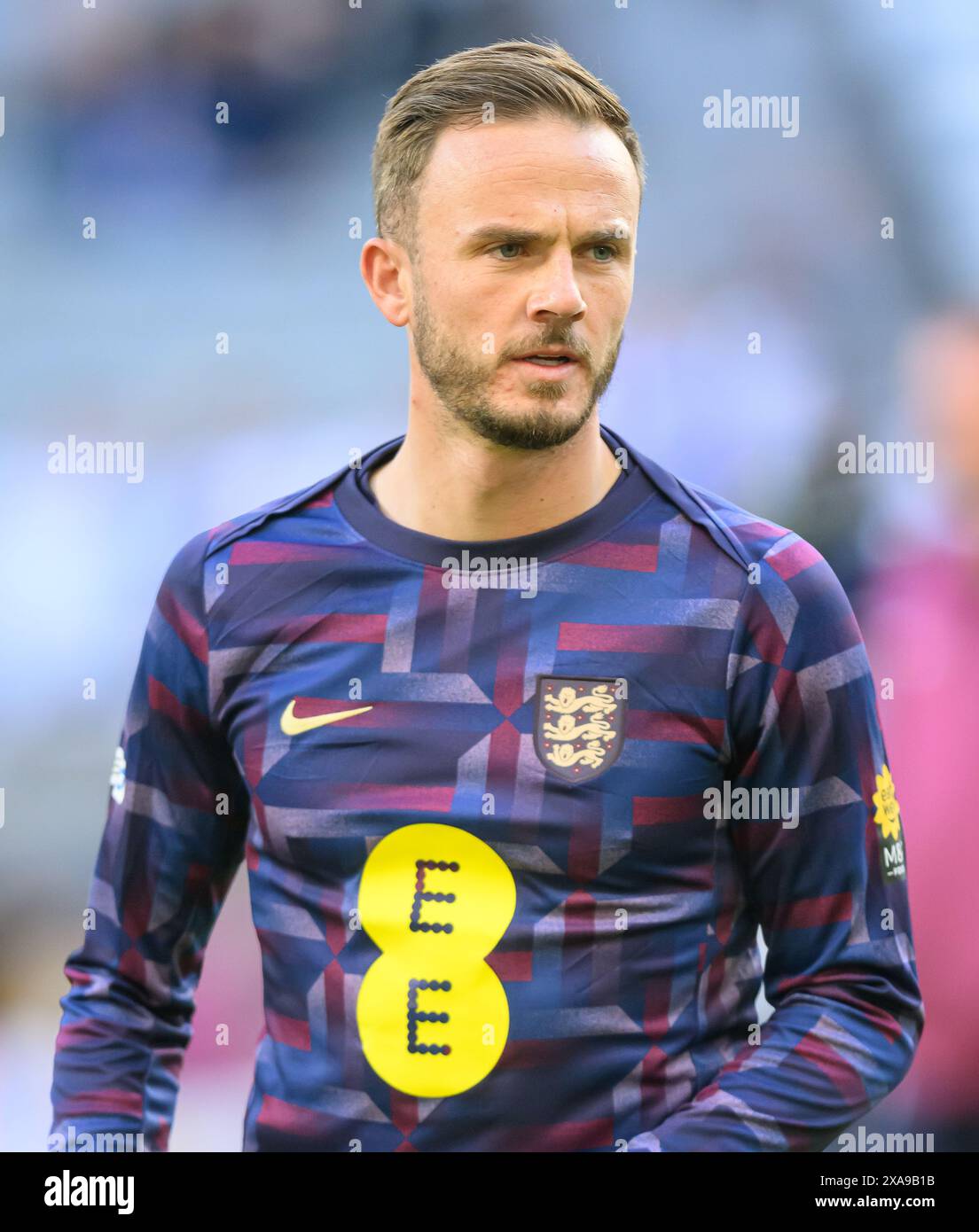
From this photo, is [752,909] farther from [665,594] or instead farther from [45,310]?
[45,310]

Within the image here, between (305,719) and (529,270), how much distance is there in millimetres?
645

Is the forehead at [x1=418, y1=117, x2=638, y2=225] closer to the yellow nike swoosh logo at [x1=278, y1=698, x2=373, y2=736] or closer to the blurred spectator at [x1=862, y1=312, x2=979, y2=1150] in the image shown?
the yellow nike swoosh logo at [x1=278, y1=698, x2=373, y2=736]

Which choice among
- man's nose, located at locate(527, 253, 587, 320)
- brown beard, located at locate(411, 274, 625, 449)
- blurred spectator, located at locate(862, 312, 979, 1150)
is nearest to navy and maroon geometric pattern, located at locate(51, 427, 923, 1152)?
brown beard, located at locate(411, 274, 625, 449)

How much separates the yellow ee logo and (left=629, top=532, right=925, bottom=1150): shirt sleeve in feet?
0.79

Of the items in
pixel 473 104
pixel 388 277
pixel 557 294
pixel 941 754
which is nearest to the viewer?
pixel 557 294

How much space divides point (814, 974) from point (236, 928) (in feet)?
5.42

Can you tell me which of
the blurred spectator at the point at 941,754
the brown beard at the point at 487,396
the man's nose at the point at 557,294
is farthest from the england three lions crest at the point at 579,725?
the blurred spectator at the point at 941,754

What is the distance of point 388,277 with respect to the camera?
2018mm

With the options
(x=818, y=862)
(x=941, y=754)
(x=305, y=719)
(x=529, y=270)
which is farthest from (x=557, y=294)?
(x=941, y=754)

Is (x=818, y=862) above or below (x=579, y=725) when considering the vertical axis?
below

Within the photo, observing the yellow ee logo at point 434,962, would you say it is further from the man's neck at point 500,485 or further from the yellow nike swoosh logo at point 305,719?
the man's neck at point 500,485

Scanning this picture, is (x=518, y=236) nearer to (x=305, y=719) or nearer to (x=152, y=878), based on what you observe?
(x=305, y=719)

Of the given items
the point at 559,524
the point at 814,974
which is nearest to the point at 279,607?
the point at 559,524

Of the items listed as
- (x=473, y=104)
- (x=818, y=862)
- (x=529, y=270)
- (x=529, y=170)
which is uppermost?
(x=473, y=104)
